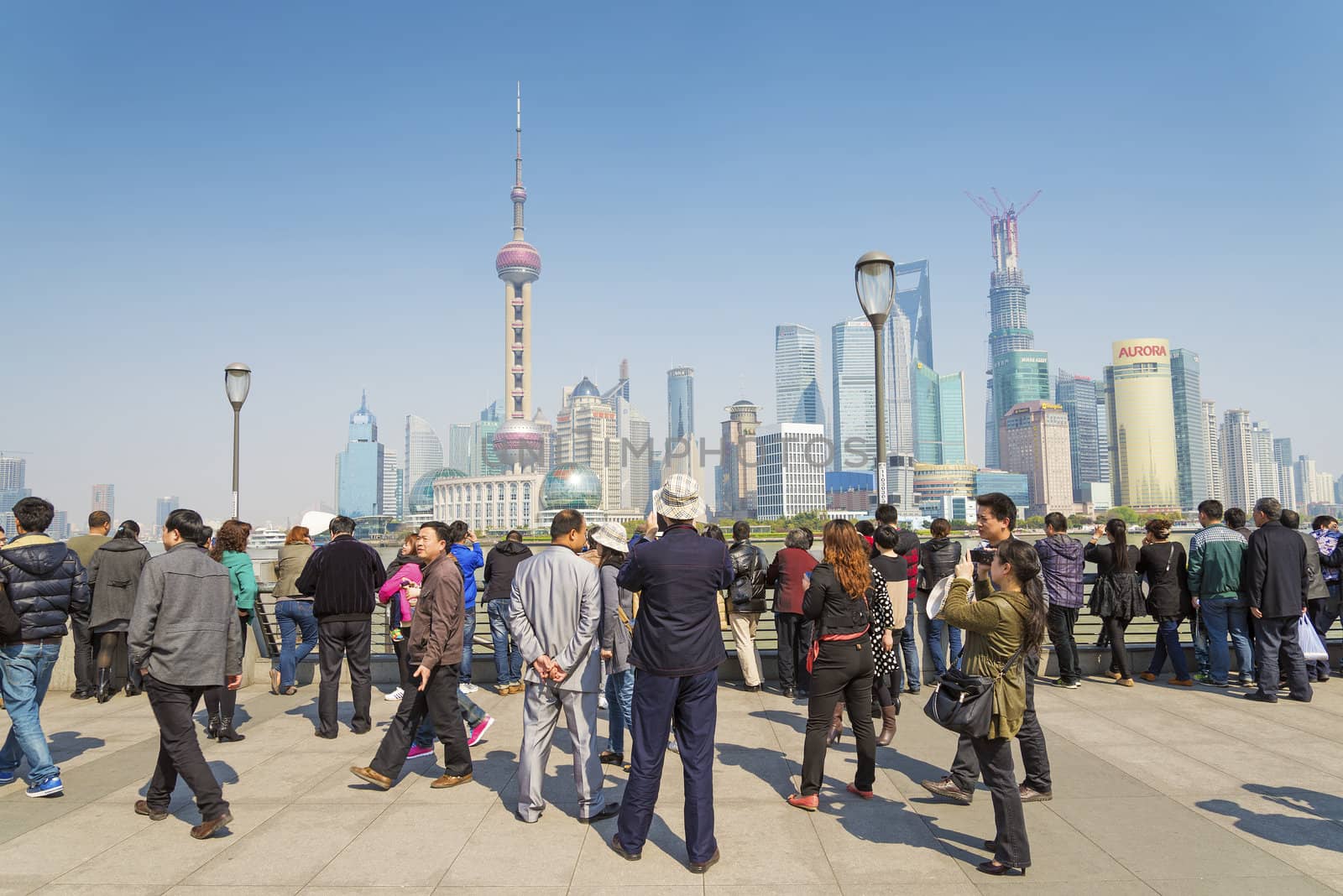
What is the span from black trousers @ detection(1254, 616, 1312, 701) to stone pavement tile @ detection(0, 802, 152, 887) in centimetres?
1014

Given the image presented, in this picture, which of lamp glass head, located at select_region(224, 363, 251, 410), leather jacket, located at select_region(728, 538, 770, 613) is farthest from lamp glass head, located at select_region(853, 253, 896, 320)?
lamp glass head, located at select_region(224, 363, 251, 410)

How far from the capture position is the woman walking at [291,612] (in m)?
9.11

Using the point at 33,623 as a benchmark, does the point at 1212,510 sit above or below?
above

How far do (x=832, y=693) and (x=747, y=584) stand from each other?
11.6 ft

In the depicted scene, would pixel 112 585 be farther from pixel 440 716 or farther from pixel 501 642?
pixel 440 716

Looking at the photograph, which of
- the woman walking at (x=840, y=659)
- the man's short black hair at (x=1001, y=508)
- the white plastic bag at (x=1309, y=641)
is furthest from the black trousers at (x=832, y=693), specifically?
the white plastic bag at (x=1309, y=641)

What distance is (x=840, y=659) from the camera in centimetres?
535

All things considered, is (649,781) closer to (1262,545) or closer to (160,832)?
(160,832)

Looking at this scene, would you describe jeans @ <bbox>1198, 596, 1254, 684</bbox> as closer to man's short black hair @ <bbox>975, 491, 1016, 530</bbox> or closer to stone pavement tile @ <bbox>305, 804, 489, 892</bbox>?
man's short black hair @ <bbox>975, 491, 1016, 530</bbox>

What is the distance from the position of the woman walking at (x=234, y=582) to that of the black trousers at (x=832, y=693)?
535cm

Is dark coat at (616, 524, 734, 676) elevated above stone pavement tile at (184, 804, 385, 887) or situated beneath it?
elevated above

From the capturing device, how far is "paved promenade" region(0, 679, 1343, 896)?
4.30 meters

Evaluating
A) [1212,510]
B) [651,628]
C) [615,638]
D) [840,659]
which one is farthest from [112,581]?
[1212,510]

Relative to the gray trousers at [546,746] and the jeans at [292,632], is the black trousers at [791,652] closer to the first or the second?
the gray trousers at [546,746]
